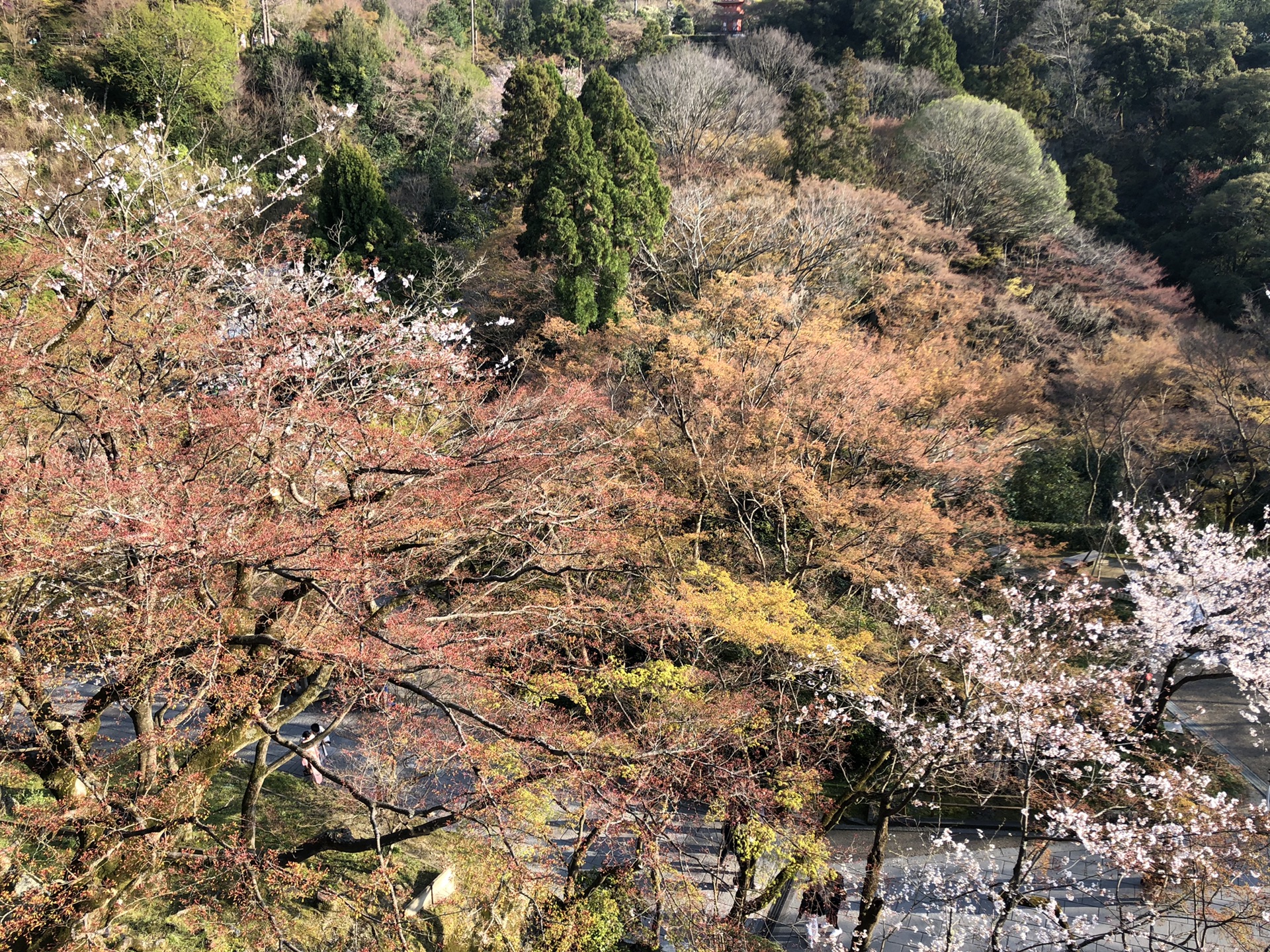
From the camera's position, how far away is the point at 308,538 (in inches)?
214

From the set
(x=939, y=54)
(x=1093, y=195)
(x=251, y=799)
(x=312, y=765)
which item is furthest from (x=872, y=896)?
(x=939, y=54)

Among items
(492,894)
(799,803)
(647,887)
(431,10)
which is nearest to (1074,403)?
(799,803)

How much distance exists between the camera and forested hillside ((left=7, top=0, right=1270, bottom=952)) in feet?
18.3

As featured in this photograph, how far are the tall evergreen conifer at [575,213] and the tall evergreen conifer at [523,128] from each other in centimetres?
358

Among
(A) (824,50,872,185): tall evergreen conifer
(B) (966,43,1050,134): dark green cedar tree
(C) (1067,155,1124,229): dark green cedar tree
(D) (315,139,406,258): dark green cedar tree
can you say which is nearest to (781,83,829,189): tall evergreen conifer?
(A) (824,50,872,185): tall evergreen conifer

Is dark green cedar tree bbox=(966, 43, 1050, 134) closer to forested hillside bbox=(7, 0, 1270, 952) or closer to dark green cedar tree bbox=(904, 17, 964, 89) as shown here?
forested hillside bbox=(7, 0, 1270, 952)

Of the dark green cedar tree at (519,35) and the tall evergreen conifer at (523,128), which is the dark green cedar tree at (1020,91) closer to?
the tall evergreen conifer at (523,128)

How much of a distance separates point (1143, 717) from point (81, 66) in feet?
84.0

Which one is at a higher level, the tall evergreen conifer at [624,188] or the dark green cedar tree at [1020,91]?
the dark green cedar tree at [1020,91]

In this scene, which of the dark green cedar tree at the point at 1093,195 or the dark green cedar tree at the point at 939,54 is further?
the dark green cedar tree at the point at 939,54

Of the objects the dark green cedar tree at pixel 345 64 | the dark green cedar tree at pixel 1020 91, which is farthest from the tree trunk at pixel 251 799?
the dark green cedar tree at pixel 1020 91

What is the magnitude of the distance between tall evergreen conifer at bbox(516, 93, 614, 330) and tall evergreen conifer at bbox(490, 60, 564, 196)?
3.58m

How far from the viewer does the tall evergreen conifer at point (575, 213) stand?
15852 millimetres

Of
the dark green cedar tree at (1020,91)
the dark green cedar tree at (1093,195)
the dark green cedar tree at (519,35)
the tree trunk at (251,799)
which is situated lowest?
the tree trunk at (251,799)
